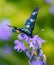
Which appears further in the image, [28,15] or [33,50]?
[28,15]

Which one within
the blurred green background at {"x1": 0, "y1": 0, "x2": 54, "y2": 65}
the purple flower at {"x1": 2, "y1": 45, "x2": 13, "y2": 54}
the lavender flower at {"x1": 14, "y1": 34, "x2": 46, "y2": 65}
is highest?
the blurred green background at {"x1": 0, "y1": 0, "x2": 54, "y2": 65}

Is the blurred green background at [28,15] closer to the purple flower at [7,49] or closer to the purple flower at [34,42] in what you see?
the purple flower at [7,49]

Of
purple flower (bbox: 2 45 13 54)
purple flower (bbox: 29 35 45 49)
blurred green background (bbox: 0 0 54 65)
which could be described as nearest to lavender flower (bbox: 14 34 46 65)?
purple flower (bbox: 29 35 45 49)

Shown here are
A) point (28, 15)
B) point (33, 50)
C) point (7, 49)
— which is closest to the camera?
point (33, 50)

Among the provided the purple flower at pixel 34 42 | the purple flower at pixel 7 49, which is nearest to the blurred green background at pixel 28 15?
the purple flower at pixel 7 49

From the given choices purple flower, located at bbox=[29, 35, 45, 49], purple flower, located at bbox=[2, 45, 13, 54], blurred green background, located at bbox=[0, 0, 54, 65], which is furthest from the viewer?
blurred green background, located at bbox=[0, 0, 54, 65]

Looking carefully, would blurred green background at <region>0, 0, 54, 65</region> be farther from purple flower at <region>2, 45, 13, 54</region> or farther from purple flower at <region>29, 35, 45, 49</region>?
purple flower at <region>29, 35, 45, 49</region>

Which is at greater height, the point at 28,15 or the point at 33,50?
the point at 28,15

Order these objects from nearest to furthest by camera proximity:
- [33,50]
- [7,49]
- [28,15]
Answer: [33,50] < [7,49] < [28,15]

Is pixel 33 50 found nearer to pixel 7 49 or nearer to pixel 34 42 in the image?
pixel 34 42

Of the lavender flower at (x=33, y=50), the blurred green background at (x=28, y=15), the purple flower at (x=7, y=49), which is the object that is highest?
the blurred green background at (x=28, y=15)

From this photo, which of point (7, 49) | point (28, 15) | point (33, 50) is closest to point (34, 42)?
point (33, 50)
